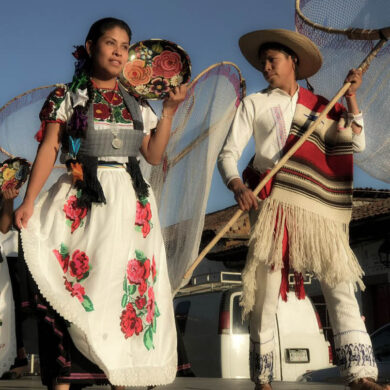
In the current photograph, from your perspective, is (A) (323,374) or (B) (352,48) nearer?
(B) (352,48)

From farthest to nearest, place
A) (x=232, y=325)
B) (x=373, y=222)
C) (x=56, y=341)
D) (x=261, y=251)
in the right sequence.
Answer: (x=373, y=222) → (x=232, y=325) → (x=261, y=251) → (x=56, y=341)

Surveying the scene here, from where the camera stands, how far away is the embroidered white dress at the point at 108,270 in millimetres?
3752

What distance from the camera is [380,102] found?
5.06 m

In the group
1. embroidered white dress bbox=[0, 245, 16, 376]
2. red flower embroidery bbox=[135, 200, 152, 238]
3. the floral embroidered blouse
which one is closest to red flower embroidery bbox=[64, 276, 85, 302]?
red flower embroidery bbox=[135, 200, 152, 238]

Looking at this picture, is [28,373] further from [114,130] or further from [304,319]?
[114,130]

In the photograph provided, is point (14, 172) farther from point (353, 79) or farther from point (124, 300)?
point (353, 79)

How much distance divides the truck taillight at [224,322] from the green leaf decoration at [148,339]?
665cm

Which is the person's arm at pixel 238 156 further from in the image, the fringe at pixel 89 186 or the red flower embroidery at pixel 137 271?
the fringe at pixel 89 186

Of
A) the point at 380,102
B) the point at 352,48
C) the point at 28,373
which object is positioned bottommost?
the point at 28,373

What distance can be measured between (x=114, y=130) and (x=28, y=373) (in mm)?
12922

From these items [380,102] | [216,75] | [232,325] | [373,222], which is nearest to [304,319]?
[232,325]

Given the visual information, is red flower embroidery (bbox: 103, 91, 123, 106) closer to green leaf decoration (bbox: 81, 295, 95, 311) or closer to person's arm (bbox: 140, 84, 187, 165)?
person's arm (bbox: 140, 84, 187, 165)

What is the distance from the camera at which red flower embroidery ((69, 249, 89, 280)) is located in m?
3.85

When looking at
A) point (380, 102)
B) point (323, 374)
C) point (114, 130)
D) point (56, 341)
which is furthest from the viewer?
point (323, 374)
